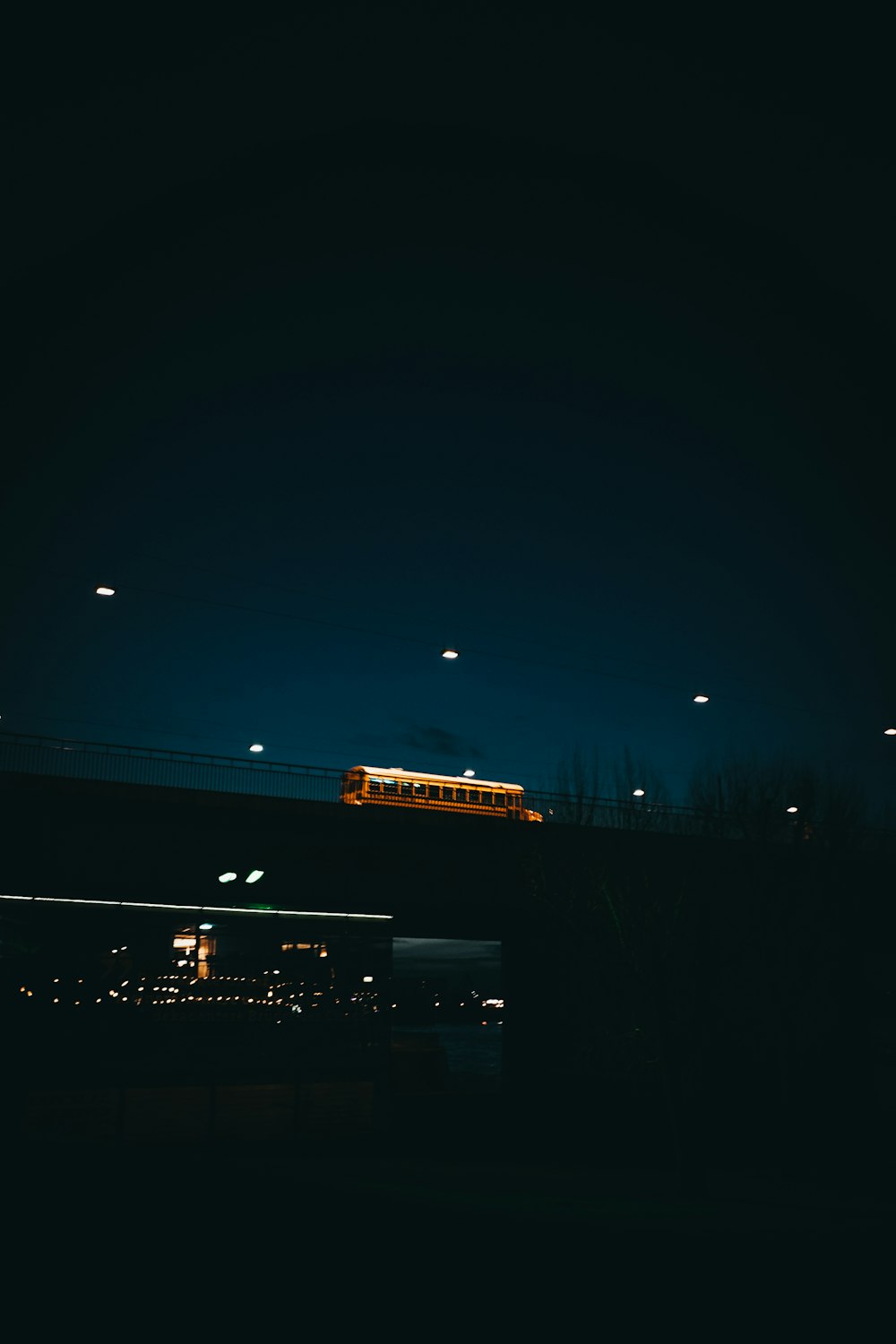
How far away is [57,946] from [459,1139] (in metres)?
14.7

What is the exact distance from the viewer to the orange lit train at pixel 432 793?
3438 cm

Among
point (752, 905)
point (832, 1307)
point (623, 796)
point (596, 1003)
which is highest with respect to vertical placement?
point (623, 796)

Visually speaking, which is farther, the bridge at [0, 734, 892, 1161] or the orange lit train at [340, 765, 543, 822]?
the orange lit train at [340, 765, 543, 822]

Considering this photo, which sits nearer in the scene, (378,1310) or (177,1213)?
(378,1310)

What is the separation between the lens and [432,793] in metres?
41.5

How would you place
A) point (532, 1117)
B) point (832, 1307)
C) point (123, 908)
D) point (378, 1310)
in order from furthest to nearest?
point (532, 1117)
point (123, 908)
point (832, 1307)
point (378, 1310)

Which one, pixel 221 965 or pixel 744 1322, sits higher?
pixel 221 965

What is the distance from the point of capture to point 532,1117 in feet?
116

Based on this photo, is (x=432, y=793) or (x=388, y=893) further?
(x=432, y=793)

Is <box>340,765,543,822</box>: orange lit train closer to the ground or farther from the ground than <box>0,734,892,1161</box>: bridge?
farther from the ground

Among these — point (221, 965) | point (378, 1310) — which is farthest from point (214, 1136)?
point (378, 1310)

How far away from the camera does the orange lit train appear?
3438 cm

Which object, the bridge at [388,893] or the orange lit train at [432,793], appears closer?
the bridge at [388,893]

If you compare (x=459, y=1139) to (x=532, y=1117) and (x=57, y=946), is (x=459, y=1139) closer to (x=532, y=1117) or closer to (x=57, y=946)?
(x=532, y=1117)
